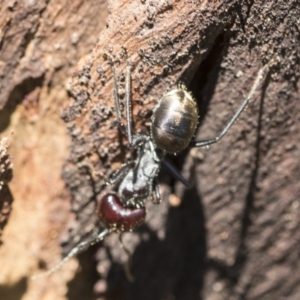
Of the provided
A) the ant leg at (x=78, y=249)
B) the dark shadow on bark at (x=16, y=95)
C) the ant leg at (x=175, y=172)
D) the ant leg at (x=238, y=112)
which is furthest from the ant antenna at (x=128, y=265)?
the dark shadow on bark at (x=16, y=95)

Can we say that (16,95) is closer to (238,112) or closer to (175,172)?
(175,172)

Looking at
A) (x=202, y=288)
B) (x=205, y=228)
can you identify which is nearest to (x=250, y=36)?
(x=205, y=228)

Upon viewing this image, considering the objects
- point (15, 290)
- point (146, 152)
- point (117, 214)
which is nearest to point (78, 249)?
point (117, 214)

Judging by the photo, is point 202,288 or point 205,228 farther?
point 202,288

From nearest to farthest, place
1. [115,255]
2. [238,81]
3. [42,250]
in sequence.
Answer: [238,81]
[42,250]
[115,255]

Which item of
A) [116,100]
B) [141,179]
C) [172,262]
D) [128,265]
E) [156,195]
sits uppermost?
[116,100]

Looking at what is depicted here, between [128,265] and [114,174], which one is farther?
[128,265]

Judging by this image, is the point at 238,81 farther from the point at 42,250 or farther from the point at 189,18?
the point at 42,250
